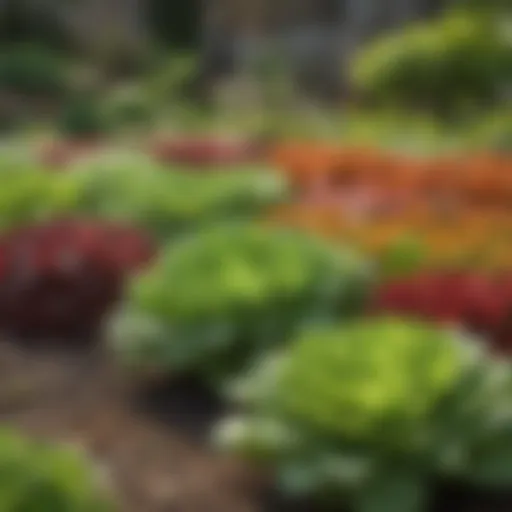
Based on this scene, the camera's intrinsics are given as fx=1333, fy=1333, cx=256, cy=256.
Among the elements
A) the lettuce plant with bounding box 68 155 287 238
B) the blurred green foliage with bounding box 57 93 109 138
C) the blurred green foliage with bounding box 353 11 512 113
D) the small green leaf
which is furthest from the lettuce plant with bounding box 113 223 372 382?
the blurred green foliage with bounding box 353 11 512 113

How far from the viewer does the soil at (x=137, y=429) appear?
3773mm

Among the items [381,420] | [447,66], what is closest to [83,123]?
[447,66]

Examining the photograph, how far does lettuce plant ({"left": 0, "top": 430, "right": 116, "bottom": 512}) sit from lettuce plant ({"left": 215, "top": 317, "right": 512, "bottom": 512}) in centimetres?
69

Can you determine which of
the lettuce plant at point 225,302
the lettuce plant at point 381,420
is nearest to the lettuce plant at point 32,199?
the lettuce plant at point 225,302

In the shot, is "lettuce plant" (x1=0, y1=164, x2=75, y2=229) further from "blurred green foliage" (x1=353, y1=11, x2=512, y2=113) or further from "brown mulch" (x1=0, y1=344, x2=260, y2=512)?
"blurred green foliage" (x1=353, y1=11, x2=512, y2=113)

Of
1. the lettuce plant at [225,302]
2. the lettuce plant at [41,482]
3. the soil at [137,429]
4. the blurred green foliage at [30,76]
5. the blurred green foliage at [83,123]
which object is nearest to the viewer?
the lettuce plant at [41,482]

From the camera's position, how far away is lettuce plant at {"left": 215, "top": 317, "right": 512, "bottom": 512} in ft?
11.7

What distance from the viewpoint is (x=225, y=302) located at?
4590 millimetres

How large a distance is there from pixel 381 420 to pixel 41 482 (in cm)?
99

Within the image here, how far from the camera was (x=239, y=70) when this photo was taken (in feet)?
67.9

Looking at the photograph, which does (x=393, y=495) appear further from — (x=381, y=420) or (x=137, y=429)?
(x=137, y=429)

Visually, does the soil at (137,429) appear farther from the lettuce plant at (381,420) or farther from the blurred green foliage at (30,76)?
the blurred green foliage at (30,76)

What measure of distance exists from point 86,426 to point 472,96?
1237cm

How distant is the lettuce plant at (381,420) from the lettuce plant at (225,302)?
2.55 feet
